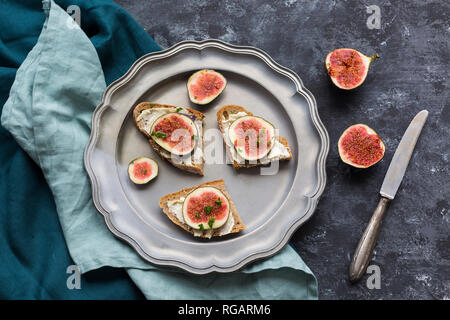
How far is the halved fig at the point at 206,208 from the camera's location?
11.3 feet

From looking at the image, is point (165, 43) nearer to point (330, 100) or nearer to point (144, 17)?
point (144, 17)

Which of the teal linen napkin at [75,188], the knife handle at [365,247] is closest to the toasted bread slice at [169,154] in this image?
the teal linen napkin at [75,188]

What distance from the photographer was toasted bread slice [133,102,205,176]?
3.59 meters

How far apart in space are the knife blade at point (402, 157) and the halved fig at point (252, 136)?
110cm

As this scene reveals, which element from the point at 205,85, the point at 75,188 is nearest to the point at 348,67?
the point at 205,85

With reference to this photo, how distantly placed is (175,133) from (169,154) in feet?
0.64

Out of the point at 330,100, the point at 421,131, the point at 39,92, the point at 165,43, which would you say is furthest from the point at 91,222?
the point at 421,131

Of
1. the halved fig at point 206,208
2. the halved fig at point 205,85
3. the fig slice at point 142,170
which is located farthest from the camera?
the halved fig at point 205,85

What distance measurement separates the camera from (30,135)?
3518 mm

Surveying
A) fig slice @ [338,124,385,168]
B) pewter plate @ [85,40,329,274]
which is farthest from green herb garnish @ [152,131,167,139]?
fig slice @ [338,124,385,168]

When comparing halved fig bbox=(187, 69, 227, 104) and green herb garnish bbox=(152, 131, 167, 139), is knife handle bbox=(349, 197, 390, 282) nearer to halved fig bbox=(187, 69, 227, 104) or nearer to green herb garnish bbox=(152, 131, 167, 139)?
halved fig bbox=(187, 69, 227, 104)

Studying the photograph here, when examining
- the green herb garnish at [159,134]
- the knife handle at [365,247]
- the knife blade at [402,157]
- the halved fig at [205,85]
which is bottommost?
the knife handle at [365,247]

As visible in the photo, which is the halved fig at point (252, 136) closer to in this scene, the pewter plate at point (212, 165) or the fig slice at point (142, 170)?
the pewter plate at point (212, 165)

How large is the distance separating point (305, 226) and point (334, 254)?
0.35m
